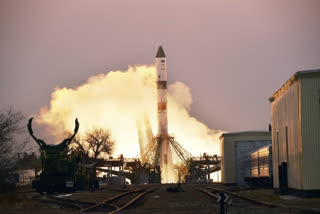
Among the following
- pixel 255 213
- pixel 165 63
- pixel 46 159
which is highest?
pixel 165 63

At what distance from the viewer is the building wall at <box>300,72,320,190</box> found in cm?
3797

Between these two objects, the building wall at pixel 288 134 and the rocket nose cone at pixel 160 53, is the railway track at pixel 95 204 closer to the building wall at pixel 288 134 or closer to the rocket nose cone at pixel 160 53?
the building wall at pixel 288 134

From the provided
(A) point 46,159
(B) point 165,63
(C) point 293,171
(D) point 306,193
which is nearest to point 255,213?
(D) point 306,193

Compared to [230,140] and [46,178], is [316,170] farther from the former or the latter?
[230,140]

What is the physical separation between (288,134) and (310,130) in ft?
15.2

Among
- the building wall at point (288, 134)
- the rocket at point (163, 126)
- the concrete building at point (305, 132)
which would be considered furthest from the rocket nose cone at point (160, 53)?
the concrete building at point (305, 132)

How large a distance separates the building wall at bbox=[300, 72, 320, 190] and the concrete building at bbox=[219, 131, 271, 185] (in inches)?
1766

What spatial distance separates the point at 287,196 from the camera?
41219 mm

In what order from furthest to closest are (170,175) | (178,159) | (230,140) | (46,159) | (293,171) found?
(178,159) < (170,175) < (230,140) < (46,159) < (293,171)

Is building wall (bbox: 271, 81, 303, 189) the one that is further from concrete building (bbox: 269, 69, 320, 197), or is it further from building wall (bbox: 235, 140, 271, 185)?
building wall (bbox: 235, 140, 271, 185)

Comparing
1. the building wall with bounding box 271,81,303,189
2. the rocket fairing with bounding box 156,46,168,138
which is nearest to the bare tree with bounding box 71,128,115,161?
the rocket fairing with bounding box 156,46,168,138

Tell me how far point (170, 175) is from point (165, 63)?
30.0 metres

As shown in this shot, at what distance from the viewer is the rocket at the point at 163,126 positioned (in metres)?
149

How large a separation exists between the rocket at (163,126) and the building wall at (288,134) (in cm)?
9922
